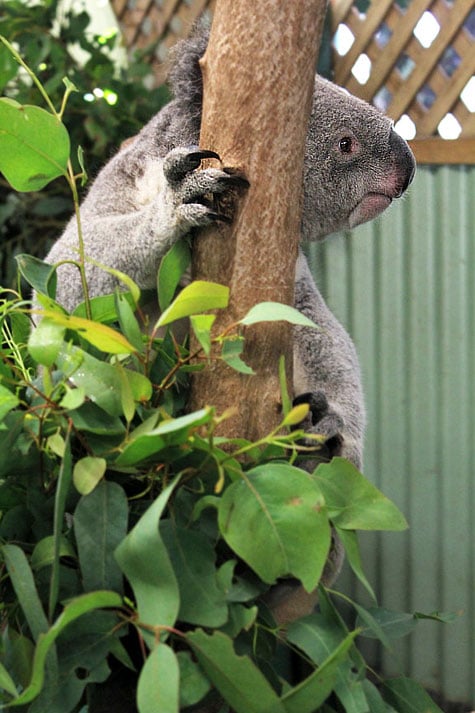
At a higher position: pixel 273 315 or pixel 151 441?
pixel 273 315

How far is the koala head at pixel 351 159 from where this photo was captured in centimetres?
146

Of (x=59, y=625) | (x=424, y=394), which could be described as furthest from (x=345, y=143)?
(x=424, y=394)

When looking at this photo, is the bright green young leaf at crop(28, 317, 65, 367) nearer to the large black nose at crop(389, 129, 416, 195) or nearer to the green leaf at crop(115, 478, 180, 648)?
the green leaf at crop(115, 478, 180, 648)

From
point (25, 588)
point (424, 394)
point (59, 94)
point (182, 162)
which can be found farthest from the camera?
point (59, 94)

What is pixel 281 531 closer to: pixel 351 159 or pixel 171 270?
Result: pixel 171 270

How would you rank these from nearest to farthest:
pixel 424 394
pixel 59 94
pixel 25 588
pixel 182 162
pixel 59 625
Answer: pixel 59 625, pixel 25 588, pixel 182 162, pixel 424 394, pixel 59 94

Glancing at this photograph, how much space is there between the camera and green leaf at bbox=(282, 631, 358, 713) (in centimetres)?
77

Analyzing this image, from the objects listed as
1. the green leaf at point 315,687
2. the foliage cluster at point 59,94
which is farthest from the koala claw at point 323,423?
the foliage cluster at point 59,94

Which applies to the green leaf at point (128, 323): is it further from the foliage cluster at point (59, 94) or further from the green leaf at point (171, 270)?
the foliage cluster at point (59, 94)

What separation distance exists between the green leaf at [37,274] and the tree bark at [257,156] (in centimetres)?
17

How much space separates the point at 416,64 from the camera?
2.69m

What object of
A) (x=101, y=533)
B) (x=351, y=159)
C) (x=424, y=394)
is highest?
(x=351, y=159)

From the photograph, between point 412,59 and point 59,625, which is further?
point 412,59

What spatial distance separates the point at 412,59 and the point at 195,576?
2.29 meters
